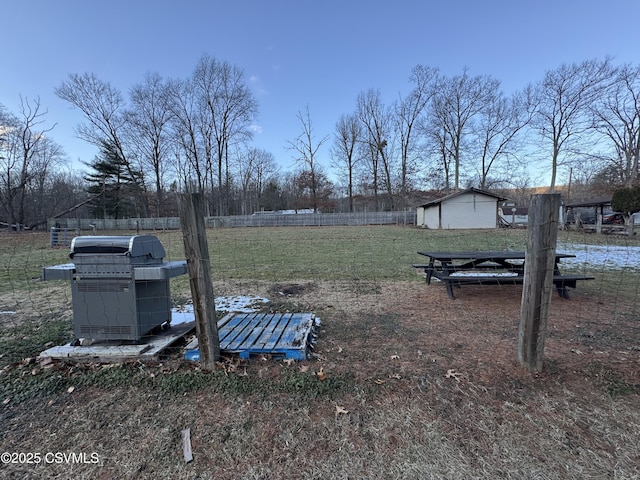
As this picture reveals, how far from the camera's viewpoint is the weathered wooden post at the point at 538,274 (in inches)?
87.1

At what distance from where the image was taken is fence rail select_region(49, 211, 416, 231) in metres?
33.6

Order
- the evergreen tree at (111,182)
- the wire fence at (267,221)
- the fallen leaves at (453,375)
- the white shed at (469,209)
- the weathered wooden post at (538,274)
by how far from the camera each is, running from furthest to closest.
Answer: the evergreen tree at (111,182), the wire fence at (267,221), the white shed at (469,209), the fallen leaves at (453,375), the weathered wooden post at (538,274)

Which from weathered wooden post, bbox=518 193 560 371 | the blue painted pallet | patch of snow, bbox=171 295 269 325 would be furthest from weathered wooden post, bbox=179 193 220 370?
weathered wooden post, bbox=518 193 560 371

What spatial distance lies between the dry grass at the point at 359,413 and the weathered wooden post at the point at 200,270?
254mm

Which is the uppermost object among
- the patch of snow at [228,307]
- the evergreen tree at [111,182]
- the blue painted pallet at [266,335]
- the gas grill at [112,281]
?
the evergreen tree at [111,182]

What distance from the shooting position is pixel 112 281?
2607 mm

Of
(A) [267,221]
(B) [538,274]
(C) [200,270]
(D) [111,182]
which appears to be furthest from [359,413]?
(D) [111,182]

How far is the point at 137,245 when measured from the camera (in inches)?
103

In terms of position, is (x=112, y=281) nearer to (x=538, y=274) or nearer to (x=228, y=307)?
(x=228, y=307)

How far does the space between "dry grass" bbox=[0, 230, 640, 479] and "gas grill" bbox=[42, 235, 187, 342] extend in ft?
1.19

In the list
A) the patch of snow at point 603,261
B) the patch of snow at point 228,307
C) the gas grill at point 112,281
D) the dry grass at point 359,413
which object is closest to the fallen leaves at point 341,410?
the dry grass at point 359,413

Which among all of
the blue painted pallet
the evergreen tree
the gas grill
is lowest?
the blue painted pallet

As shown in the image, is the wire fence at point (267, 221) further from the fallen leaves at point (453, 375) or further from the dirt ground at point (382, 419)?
the fallen leaves at point (453, 375)

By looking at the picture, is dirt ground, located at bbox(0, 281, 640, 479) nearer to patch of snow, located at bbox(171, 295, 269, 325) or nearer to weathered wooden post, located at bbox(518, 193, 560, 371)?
weathered wooden post, located at bbox(518, 193, 560, 371)
